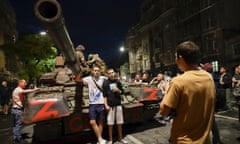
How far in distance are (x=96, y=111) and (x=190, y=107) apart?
4807mm

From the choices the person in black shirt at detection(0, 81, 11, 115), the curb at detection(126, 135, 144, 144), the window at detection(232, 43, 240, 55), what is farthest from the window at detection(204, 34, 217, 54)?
the curb at detection(126, 135, 144, 144)

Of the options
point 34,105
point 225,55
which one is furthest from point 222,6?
point 34,105

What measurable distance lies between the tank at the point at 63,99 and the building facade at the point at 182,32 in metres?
21.3

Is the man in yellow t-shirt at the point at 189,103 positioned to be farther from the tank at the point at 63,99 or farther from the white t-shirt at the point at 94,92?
the white t-shirt at the point at 94,92

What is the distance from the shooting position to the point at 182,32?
37.7 m

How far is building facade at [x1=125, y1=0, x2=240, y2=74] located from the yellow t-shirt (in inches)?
1051

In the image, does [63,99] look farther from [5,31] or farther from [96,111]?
[5,31]

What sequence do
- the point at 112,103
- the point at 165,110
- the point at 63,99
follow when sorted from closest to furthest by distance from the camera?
A: the point at 165,110
the point at 63,99
the point at 112,103

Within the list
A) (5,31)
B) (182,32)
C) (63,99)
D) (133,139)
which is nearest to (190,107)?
(63,99)

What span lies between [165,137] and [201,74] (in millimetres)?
5246

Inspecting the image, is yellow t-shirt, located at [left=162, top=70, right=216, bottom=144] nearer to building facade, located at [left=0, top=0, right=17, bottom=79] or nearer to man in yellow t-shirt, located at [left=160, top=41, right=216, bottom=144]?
man in yellow t-shirt, located at [left=160, top=41, right=216, bottom=144]

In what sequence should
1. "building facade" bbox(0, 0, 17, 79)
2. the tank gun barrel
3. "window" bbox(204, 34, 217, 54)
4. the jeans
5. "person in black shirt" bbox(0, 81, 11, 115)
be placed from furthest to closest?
1. "building facade" bbox(0, 0, 17, 79)
2. "window" bbox(204, 34, 217, 54)
3. "person in black shirt" bbox(0, 81, 11, 115)
4. the jeans
5. the tank gun barrel

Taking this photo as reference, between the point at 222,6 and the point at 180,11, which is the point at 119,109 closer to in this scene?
the point at 222,6

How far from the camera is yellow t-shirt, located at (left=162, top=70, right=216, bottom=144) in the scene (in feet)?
8.51
